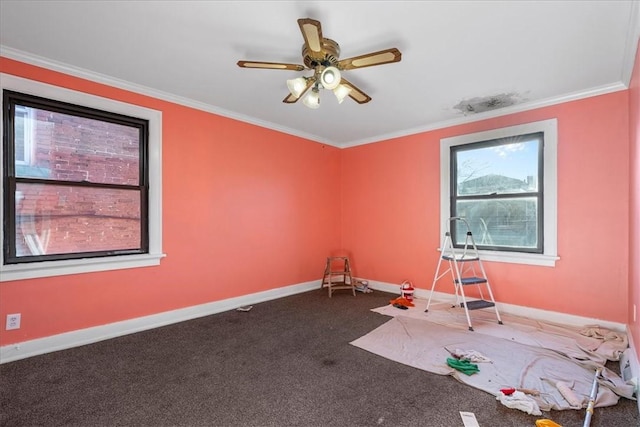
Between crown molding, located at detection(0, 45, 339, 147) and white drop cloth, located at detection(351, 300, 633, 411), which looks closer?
white drop cloth, located at detection(351, 300, 633, 411)

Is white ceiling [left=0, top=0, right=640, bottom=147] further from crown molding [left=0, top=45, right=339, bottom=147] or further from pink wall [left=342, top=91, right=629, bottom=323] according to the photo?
pink wall [left=342, top=91, right=629, bottom=323]

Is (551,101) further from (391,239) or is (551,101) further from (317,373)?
(317,373)

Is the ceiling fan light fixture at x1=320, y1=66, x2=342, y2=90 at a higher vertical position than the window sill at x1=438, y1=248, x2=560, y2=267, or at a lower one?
higher

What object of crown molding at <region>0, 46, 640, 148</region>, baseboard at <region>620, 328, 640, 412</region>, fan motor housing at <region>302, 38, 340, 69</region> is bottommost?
baseboard at <region>620, 328, 640, 412</region>

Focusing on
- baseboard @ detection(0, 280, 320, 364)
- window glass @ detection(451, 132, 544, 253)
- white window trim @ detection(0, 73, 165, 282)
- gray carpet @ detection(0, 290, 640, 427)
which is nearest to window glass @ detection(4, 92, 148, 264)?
white window trim @ detection(0, 73, 165, 282)

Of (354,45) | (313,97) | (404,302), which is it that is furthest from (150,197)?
(404,302)

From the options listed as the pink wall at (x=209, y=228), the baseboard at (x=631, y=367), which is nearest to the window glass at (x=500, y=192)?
the baseboard at (x=631, y=367)

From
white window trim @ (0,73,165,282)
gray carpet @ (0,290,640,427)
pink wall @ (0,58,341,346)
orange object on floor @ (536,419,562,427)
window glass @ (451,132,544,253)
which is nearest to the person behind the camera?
orange object on floor @ (536,419,562,427)

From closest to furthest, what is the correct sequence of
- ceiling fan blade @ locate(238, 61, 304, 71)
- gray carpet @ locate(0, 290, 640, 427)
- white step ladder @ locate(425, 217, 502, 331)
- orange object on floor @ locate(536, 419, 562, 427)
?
orange object on floor @ locate(536, 419, 562, 427), gray carpet @ locate(0, 290, 640, 427), ceiling fan blade @ locate(238, 61, 304, 71), white step ladder @ locate(425, 217, 502, 331)

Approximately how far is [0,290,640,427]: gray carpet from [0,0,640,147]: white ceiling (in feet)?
8.21

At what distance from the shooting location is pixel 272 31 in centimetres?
217

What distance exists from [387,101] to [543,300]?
2.85 metres

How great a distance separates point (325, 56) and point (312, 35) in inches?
12.9

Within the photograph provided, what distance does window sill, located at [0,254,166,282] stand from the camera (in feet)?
7.95
